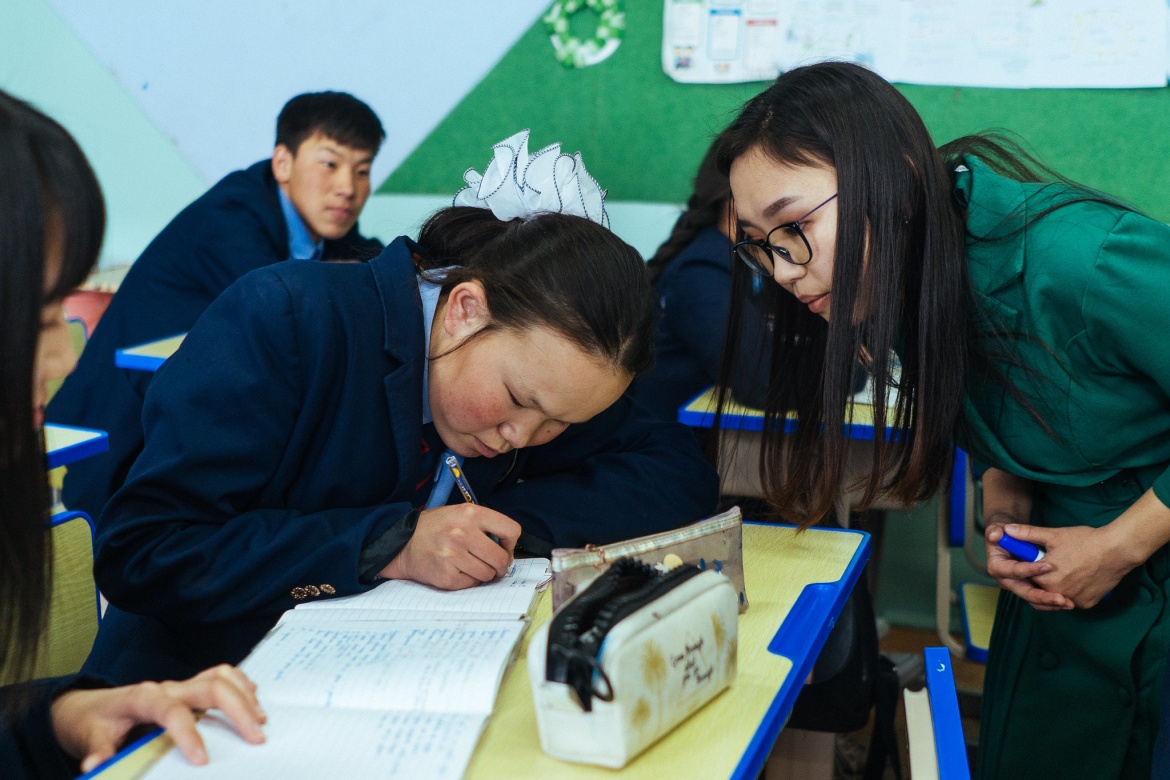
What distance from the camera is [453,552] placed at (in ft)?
3.85

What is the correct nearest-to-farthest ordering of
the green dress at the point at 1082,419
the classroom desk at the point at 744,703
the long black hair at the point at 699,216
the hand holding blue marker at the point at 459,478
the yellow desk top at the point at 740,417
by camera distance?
1. the classroom desk at the point at 744,703
2. the green dress at the point at 1082,419
3. the hand holding blue marker at the point at 459,478
4. the yellow desk top at the point at 740,417
5. the long black hair at the point at 699,216

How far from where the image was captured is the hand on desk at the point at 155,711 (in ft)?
2.73

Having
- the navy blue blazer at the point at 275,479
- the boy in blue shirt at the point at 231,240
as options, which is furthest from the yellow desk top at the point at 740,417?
the boy in blue shirt at the point at 231,240

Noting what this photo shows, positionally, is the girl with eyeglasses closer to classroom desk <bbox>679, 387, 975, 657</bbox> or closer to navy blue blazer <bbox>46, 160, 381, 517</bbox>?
classroom desk <bbox>679, 387, 975, 657</bbox>

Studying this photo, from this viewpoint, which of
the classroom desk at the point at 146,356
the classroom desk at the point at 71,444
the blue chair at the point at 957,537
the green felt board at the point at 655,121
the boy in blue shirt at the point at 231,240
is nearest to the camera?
the classroom desk at the point at 71,444

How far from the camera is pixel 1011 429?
4.49 ft

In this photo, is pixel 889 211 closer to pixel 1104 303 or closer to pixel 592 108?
pixel 1104 303

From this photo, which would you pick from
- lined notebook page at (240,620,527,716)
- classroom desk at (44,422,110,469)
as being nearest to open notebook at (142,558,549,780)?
lined notebook page at (240,620,527,716)

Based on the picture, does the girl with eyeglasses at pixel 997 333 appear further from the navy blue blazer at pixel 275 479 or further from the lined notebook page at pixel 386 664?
the lined notebook page at pixel 386 664

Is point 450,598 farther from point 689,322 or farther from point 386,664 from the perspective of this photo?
point 689,322

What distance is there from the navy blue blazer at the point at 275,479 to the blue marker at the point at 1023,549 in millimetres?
448

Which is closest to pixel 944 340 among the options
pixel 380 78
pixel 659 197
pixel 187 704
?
pixel 187 704

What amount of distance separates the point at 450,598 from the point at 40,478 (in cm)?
46

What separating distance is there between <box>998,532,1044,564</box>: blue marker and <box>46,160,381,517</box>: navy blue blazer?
1880 millimetres
